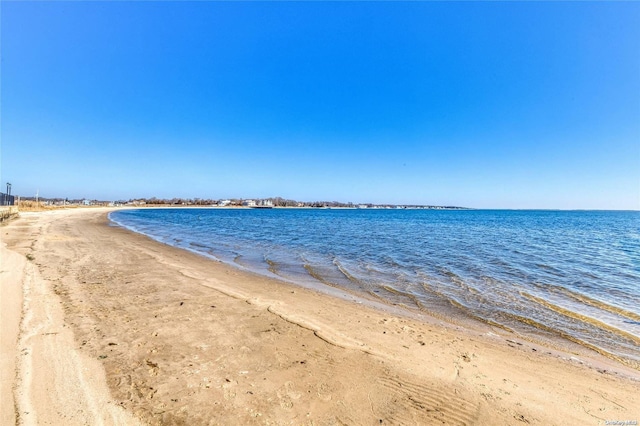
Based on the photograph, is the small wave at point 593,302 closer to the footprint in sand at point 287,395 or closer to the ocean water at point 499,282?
the ocean water at point 499,282

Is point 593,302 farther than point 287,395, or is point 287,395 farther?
point 593,302

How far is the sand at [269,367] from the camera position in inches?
143

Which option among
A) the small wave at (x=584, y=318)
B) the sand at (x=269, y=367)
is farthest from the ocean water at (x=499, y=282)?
the sand at (x=269, y=367)

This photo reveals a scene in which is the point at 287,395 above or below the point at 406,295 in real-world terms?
above

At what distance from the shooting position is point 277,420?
3443 millimetres

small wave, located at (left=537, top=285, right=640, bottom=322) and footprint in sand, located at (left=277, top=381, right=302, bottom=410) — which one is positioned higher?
footprint in sand, located at (left=277, top=381, right=302, bottom=410)

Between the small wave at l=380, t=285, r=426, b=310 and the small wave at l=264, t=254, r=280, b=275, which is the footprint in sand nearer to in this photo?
the small wave at l=380, t=285, r=426, b=310

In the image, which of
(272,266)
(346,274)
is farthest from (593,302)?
(272,266)

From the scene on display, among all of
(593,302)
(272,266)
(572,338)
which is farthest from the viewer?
(272,266)

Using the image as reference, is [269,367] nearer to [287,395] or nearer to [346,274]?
[287,395]

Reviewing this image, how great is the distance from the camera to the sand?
3625 millimetres

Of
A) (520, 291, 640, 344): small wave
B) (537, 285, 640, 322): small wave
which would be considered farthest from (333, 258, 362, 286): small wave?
(537, 285, 640, 322): small wave

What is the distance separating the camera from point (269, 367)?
4.64 meters

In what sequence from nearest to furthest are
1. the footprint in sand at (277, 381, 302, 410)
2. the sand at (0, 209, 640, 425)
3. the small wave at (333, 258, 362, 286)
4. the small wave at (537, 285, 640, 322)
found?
the sand at (0, 209, 640, 425) → the footprint in sand at (277, 381, 302, 410) → the small wave at (537, 285, 640, 322) → the small wave at (333, 258, 362, 286)
